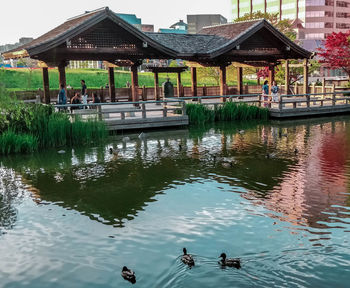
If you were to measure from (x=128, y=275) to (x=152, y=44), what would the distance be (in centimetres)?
1909

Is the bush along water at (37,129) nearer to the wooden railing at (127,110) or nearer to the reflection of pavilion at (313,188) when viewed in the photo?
the wooden railing at (127,110)

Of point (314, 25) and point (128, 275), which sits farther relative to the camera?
point (314, 25)

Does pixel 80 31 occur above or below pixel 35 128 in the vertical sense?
above

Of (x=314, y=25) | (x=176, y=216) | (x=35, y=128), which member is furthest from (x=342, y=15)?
(x=176, y=216)

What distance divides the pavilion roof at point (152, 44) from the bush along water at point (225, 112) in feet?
11.6

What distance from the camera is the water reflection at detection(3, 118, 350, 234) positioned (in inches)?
397

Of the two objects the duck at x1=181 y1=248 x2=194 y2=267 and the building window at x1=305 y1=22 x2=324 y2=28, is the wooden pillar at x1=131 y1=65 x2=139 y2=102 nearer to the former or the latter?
the duck at x1=181 y1=248 x2=194 y2=267

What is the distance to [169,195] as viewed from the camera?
11172 millimetres

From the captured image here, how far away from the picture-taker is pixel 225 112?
25391mm

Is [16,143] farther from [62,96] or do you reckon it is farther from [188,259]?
[188,259]

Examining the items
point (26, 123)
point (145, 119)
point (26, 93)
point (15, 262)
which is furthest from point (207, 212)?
point (26, 93)

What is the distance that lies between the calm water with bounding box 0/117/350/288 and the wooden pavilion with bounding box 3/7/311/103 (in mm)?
7676

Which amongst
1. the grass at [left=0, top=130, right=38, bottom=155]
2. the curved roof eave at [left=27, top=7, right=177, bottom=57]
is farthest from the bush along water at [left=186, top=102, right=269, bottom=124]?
the grass at [left=0, top=130, right=38, bottom=155]

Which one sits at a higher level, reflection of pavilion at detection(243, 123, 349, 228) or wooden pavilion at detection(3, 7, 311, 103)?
wooden pavilion at detection(3, 7, 311, 103)
